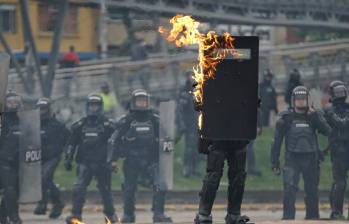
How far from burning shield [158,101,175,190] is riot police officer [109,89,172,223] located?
0.30 feet

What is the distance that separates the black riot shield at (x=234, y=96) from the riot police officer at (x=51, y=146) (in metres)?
7.93

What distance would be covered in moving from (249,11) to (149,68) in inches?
126

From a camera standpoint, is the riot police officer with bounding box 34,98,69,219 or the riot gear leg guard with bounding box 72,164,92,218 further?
the riot police officer with bounding box 34,98,69,219

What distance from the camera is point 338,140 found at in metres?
18.5

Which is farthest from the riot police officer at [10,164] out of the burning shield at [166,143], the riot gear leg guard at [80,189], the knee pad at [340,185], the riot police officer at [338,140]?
the knee pad at [340,185]

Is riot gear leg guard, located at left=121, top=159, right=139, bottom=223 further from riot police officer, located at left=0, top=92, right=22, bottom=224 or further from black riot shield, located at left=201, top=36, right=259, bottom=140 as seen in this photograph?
black riot shield, located at left=201, top=36, right=259, bottom=140

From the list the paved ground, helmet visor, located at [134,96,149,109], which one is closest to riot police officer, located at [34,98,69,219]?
the paved ground

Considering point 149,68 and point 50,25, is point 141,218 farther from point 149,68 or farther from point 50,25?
point 50,25

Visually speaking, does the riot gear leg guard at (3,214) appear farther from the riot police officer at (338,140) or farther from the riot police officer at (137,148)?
the riot police officer at (338,140)

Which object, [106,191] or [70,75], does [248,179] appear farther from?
[70,75]

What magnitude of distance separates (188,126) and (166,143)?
138 inches

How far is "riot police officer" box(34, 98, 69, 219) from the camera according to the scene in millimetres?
19422

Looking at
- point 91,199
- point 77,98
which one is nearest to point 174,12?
point 77,98

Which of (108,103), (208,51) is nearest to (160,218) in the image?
(208,51)
